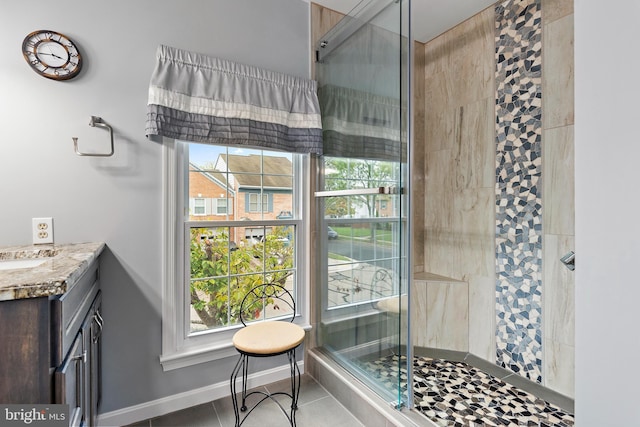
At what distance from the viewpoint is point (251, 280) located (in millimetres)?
2145

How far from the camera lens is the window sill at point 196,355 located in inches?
72.0

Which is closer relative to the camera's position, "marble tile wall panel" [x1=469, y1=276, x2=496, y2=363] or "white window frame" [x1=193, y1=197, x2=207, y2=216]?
"white window frame" [x1=193, y1=197, x2=207, y2=216]

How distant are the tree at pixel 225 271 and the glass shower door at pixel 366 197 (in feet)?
1.20

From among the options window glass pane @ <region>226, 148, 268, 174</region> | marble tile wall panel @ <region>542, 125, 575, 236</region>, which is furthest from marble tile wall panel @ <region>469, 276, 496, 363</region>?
window glass pane @ <region>226, 148, 268, 174</region>

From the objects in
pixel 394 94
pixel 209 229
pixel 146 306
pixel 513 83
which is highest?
pixel 513 83

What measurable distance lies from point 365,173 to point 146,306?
4.92 feet

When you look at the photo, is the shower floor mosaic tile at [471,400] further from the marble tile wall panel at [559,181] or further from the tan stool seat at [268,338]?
the marble tile wall panel at [559,181]

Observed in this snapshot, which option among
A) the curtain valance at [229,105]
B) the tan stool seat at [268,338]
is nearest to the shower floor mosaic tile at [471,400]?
the tan stool seat at [268,338]

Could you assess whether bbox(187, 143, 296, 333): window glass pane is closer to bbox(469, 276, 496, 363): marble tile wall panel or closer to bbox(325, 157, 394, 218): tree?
bbox(325, 157, 394, 218): tree

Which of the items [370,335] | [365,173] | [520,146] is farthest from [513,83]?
[370,335]

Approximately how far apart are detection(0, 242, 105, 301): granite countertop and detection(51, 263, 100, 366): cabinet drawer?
0.06m

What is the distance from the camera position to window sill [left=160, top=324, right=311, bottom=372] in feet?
6.00

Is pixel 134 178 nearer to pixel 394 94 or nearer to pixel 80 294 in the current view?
pixel 80 294

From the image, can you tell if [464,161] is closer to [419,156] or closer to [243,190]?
[419,156]
